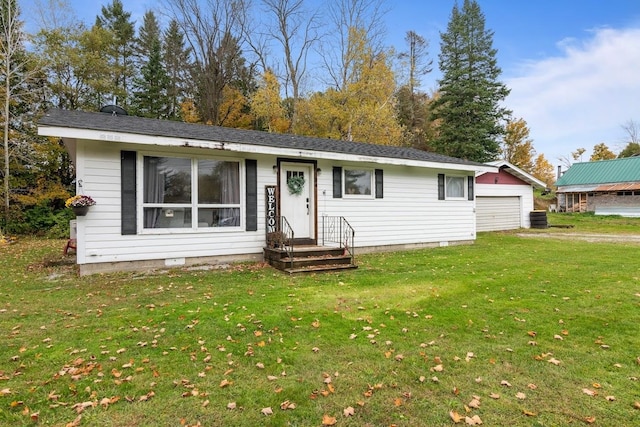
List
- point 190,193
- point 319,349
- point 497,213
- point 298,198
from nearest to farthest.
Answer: point 319,349 < point 190,193 < point 298,198 < point 497,213

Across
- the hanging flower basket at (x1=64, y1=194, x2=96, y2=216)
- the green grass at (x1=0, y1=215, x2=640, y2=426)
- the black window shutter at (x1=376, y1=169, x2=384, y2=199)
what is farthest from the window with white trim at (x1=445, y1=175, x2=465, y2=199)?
the hanging flower basket at (x1=64, y1=194, x2=96, y2=216)

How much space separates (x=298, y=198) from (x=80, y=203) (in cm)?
460

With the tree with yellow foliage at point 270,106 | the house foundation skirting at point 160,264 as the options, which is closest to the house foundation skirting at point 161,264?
the house foundation skirting at point 160,264

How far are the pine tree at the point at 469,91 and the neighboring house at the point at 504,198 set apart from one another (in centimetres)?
708

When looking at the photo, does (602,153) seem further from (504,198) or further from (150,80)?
(150,80)

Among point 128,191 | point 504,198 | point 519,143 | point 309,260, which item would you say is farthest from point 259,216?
point 519,143

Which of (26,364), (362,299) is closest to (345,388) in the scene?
(362,299)

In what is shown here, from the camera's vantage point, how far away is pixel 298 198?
9.02m

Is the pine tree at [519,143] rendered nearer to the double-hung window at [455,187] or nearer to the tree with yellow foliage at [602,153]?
the tree with yellow foliage at [602,153]

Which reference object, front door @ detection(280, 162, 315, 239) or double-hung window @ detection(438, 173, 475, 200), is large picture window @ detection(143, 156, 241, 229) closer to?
front door @ detection(280, 162, 315, 239)

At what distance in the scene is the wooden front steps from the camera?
7355 millimetres

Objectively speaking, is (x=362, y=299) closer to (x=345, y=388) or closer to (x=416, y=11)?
(x=345, y=388)

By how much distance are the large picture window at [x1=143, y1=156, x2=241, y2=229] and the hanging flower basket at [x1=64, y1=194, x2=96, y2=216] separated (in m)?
0.96

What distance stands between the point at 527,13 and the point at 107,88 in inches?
837
